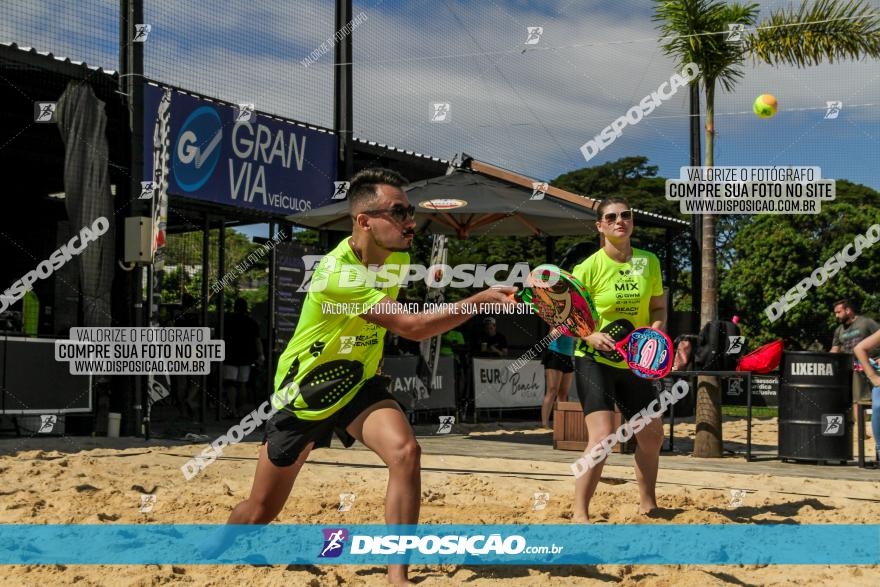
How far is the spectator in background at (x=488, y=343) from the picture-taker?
14461mm

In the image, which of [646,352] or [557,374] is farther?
[557,374]

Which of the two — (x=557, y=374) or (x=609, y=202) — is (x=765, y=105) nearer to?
(x=557, y=374)

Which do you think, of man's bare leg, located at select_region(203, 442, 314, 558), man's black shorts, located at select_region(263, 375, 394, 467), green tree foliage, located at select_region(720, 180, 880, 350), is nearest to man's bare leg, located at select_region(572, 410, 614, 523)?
man's black shorts, located at select_region(263, 375, 394, 467)

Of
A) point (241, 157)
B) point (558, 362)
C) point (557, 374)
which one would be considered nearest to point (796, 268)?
point (557, 374)

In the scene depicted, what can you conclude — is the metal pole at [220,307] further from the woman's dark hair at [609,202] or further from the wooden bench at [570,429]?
the woman's dark hair at [609,202]

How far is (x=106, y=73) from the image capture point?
1075 centimetres

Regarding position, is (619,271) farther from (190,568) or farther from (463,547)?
(190,568)

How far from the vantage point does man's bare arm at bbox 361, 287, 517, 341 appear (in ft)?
10.7

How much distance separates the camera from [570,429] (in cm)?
1009

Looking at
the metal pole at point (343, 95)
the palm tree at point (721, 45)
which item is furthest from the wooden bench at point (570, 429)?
the metal pole at point (343, 95)

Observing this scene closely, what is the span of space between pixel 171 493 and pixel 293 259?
5.89 meters

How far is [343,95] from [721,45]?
17.0ft

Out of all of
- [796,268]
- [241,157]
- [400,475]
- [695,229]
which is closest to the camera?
[400,475]

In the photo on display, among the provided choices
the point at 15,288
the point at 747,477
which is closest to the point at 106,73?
the point at 15,288
